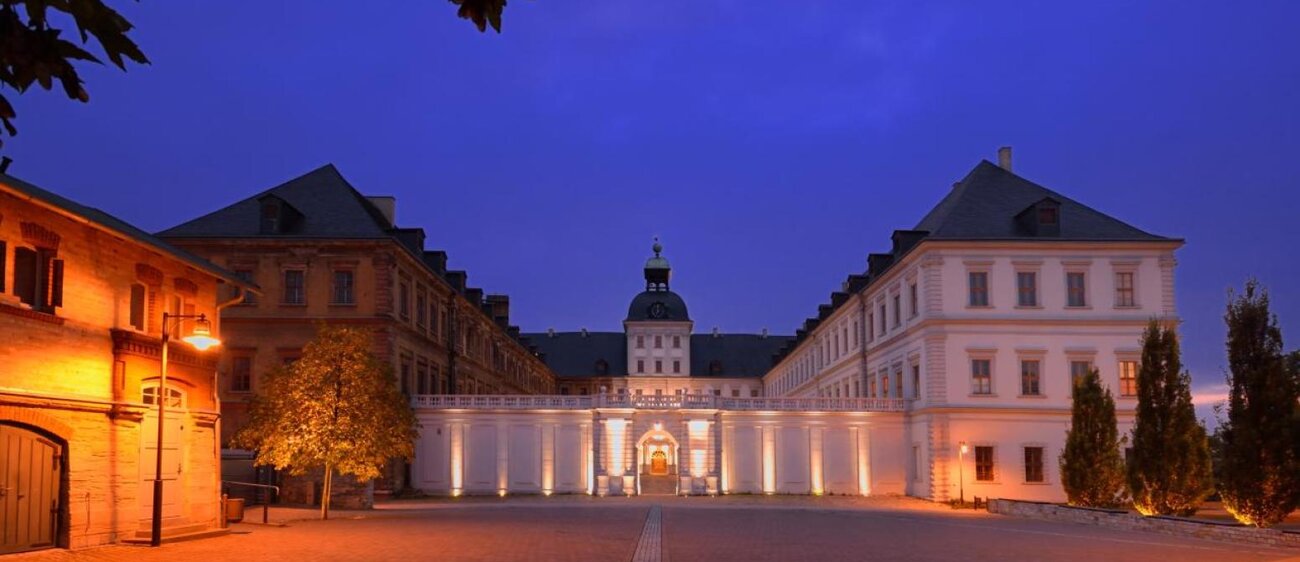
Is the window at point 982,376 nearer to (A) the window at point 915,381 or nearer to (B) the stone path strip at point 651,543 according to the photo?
(A) the window at point 915,381

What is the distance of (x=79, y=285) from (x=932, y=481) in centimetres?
3364

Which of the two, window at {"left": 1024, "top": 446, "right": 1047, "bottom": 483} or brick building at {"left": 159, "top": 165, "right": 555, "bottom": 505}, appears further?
brick building at {"left": 159, "top": 165, "right": 555, "bottom": 505}

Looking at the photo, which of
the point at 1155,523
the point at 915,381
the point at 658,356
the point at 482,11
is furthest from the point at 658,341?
the point at 482,11

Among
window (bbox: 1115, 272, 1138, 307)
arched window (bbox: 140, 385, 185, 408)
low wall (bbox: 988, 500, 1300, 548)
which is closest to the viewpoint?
low wall (bbox: 988, 500, 1300, 548)

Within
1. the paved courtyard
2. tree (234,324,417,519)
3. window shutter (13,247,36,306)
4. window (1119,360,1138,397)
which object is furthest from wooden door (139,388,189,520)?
window (1119,360,1138,397)

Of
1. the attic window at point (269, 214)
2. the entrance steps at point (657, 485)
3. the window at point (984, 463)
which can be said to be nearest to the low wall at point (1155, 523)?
the window at point (984, 463)

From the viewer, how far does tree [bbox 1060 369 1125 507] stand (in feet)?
114

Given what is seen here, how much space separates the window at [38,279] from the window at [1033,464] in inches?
1413

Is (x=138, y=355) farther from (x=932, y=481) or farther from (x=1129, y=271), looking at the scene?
(x=1129, y=271)

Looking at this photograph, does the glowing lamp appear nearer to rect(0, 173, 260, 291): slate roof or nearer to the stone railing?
rect(0, 173, 260, 291): slate roof

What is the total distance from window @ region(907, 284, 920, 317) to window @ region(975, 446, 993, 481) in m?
5.95

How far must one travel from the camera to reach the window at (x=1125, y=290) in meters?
46.1

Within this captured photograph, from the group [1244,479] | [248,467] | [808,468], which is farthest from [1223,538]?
[248,467]

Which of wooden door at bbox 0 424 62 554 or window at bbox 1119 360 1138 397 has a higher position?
window at bbox 1119 360 1138 397
